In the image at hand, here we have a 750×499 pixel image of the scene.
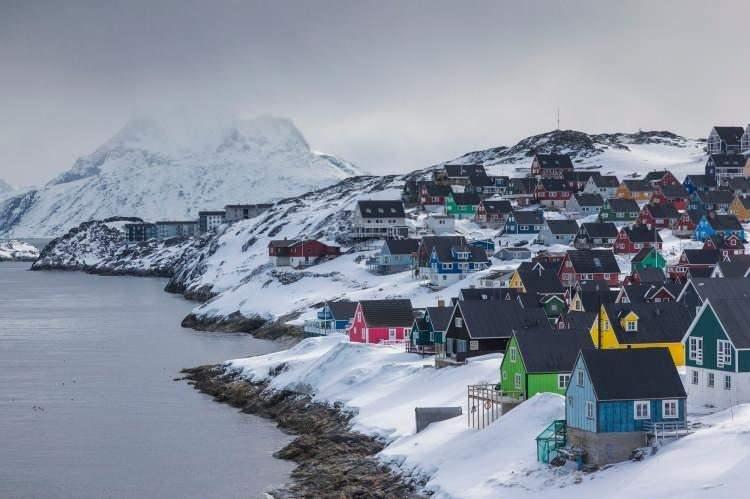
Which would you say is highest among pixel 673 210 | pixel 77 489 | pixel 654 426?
pixel 673 210

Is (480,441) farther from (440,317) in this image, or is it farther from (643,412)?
(440,317)

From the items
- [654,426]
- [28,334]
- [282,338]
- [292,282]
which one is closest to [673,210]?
[292,282]

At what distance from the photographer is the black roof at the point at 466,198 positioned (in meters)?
173

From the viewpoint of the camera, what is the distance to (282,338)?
10950 cm

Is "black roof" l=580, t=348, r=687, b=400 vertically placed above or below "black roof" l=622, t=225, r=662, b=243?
below

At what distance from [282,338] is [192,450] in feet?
165

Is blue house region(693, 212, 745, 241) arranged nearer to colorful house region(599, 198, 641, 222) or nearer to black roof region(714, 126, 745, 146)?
colorful house region(599, 198, 641, 222)

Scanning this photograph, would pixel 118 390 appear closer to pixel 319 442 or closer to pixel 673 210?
pixel 319 442

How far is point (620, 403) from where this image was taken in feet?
141

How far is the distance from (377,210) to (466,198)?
17.5 metres

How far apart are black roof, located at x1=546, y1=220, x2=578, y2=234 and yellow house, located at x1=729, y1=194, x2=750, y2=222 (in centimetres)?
2219

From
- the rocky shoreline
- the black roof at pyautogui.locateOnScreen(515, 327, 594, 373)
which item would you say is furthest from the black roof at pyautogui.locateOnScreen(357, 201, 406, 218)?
the black roof at pyautogui.locateOnScreen(515, 327, 594, 373)

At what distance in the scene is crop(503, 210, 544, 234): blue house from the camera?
14950cm


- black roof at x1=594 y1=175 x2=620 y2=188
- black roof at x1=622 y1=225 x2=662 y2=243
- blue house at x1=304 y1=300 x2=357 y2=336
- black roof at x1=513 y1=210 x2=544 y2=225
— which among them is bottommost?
blue house at x1=304 y1=300 x2=357 y2=336
